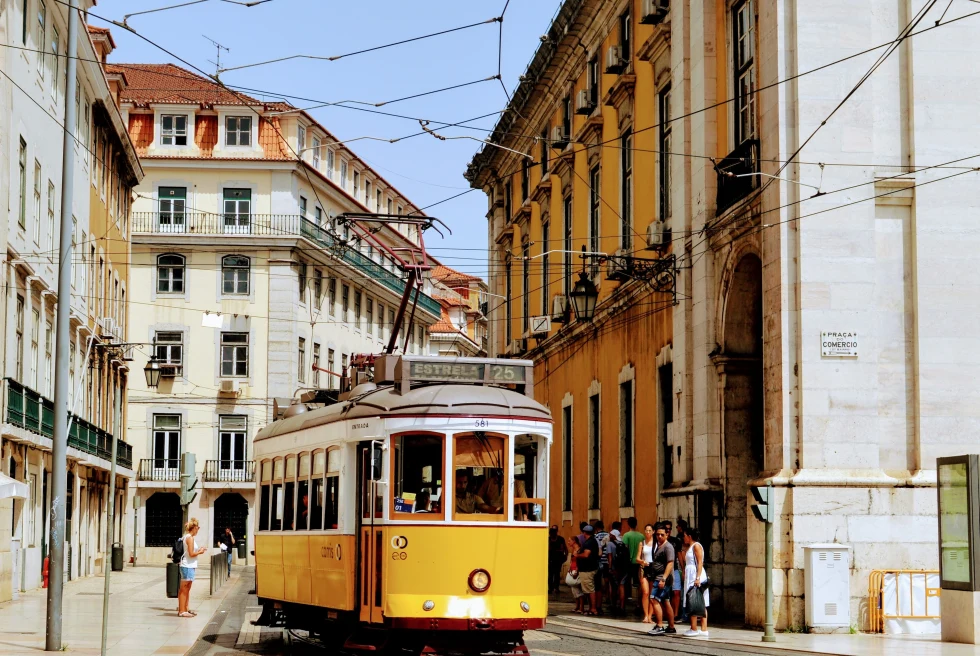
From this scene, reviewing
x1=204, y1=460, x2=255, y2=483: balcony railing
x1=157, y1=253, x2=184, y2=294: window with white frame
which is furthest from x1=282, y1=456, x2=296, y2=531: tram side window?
x1=157, y1=253, x2=184, y2=294: window with white frame

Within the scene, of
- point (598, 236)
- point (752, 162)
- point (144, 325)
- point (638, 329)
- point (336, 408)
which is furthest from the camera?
point (144, 325)

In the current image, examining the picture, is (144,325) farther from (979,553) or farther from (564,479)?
(979,553)

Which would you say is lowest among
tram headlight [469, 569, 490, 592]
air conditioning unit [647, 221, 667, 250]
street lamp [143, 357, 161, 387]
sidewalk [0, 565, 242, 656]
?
sidewalk [0, 565, 242, 656]

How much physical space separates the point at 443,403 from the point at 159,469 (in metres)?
48.9

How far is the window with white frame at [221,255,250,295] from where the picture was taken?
6359cm

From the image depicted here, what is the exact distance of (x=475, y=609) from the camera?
49.1 feet

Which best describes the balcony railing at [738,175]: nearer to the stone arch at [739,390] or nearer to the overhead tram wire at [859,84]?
the overhead tram wire at [859,84]

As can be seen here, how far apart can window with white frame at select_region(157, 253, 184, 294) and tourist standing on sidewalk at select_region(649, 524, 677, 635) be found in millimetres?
44804

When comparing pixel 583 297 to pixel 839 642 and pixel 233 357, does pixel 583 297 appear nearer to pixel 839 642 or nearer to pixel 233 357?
pixel 839 642

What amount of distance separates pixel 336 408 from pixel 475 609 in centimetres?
304

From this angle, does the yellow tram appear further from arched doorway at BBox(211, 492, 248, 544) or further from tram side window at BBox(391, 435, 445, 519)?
arched doorway at BBox(211, 492, 248, 544)

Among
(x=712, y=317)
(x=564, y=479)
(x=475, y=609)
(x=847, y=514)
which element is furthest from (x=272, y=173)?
(x=475, y=609)

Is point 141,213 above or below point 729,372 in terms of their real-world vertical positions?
above

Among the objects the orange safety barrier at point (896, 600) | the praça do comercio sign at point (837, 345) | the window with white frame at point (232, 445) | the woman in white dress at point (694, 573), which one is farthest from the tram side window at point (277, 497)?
the window with white frame at point (232, 445)
